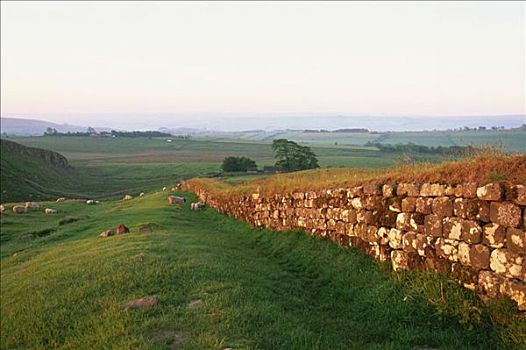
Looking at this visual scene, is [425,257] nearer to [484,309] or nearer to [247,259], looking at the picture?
[484,309]

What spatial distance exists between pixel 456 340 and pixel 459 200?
7.18 ft

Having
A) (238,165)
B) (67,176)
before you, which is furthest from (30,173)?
(238,165)

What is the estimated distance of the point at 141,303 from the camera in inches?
347

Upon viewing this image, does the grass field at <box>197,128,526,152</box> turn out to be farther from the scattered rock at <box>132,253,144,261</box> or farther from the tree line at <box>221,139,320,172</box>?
the tree line at <box>221,139,320,172</box>

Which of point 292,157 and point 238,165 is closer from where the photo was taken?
point 292,157

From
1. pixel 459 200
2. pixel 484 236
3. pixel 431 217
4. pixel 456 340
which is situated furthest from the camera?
pixel 431 217

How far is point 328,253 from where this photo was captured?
11961 millimetres

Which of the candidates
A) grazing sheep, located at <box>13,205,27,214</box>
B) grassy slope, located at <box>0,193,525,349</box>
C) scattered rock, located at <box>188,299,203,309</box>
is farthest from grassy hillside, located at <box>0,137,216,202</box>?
scattered rock, located at <box>188,299,203,309</box>

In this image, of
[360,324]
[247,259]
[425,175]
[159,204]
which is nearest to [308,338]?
[360,324]

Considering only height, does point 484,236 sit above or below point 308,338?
above

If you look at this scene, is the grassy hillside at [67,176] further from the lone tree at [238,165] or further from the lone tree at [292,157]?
the lone tree at [292,157]

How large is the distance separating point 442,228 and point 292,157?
45483 mm

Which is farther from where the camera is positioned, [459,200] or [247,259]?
[247,259]

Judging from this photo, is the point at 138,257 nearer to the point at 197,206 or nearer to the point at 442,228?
the point at 442,228
